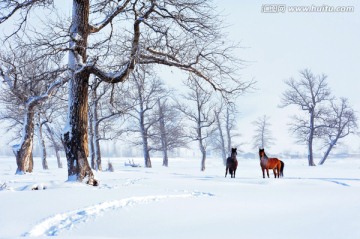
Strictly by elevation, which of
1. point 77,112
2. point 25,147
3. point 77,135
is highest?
point 77,112

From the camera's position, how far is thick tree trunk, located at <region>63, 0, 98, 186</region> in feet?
30.2

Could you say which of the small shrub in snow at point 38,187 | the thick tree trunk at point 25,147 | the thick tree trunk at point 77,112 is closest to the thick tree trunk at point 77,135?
the thick tree trunk at point 77,112

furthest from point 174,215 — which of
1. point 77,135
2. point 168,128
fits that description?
point 168,128

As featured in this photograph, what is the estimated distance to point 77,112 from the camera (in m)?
9.35

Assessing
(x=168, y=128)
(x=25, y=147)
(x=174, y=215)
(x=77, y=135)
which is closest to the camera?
(x=174, y=215)

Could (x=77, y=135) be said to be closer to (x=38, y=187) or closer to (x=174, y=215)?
(x=38, y=187)

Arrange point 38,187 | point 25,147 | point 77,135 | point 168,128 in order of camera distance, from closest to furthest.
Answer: point 38,187, point 77,135, point 25,147, point 168,128

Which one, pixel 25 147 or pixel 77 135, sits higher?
pixel 77 135

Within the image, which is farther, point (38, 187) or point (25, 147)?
point (25, 147)

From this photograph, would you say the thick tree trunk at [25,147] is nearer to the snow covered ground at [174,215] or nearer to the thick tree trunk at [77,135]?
the thick tree trunk at [77,135]

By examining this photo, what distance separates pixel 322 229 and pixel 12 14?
10.6 m

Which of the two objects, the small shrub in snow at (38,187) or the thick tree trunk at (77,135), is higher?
the thick tree trunk at (77,135)

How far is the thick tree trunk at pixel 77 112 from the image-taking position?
920 cm

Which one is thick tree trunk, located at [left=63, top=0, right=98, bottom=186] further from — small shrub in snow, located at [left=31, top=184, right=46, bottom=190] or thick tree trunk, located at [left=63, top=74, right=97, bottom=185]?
small shrub in snow, located at [left=31, top=184, right=46, bottom=190]
